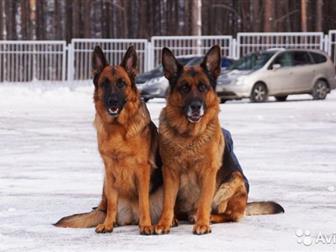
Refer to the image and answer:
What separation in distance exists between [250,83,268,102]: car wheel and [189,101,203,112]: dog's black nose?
834 inches

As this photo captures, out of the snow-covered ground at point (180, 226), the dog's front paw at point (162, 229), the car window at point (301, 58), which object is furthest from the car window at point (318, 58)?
the dog's front paw at point (162, 229)

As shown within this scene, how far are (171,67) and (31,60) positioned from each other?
108 feet

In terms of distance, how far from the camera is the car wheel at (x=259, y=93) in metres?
27.8

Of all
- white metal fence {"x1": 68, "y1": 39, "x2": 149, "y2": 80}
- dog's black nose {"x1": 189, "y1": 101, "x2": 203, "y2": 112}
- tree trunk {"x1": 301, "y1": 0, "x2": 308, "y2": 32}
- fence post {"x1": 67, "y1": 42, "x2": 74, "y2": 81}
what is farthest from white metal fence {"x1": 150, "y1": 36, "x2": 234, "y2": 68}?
dog's black nose {"x1": 189, "y1": 101, "x2": 203, "y2": 112}

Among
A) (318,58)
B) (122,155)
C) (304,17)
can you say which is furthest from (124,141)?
(304,17)

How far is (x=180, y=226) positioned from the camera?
7141mm

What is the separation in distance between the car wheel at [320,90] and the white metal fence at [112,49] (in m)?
7.48

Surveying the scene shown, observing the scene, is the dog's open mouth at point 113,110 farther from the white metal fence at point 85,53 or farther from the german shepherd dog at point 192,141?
the white metal fence at point 85,53

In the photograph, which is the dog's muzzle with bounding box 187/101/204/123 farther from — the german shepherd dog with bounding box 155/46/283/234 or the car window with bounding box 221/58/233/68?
the car window with bounding box 221/58/233/68

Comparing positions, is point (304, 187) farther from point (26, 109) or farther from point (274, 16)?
point (274, 16)

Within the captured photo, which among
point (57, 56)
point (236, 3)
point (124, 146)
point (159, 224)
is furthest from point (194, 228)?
point (236, 3)

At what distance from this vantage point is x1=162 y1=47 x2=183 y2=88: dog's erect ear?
6898 millimetres

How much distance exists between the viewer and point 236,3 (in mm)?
61344

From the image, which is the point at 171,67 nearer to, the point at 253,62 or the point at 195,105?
the point at 195,105
